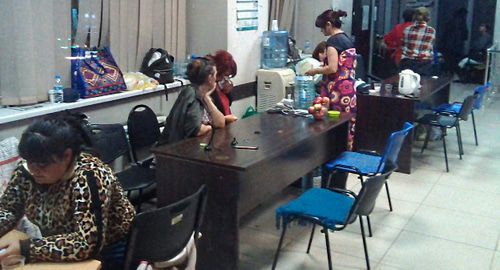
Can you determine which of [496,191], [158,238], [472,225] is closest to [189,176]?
[158,238]

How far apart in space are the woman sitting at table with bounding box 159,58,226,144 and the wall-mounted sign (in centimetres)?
192

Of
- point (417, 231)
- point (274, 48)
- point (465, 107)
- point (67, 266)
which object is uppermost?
point (274, 48)

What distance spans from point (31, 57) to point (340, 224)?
7.12 ft

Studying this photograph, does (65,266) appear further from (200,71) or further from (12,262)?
(200,71)

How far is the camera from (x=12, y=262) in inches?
70.3

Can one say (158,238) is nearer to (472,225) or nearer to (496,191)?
(472,225)

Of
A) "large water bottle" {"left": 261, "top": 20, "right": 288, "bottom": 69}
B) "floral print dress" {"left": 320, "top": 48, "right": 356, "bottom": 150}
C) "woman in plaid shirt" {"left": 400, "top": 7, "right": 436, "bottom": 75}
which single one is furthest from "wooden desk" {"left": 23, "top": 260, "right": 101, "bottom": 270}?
"woman in plaid shirt" {"left": 400, "top": 7, "right": 436, "bottom": 75}

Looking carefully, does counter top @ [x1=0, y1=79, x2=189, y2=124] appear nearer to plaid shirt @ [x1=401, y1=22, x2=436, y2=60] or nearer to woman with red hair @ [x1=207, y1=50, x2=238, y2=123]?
woman with red hair @ [x1=207, y1=50, x2=238, y2=123]

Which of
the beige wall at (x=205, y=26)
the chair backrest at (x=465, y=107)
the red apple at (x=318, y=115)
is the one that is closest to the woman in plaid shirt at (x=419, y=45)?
the chair backrest at (x=465, y=107)

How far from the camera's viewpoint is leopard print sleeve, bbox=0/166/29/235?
207 cm

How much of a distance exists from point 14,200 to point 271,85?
12.7 feet

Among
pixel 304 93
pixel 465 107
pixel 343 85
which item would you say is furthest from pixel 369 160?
pixel 465 107

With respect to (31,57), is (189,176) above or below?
below

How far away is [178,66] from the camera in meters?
4.92
